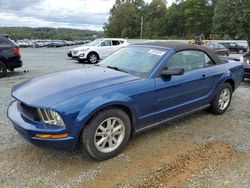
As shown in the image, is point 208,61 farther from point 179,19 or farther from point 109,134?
point 179,19

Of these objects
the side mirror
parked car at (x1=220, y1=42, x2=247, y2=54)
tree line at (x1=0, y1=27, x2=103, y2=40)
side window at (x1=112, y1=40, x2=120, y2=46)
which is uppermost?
the side mirror

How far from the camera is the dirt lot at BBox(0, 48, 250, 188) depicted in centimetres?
310

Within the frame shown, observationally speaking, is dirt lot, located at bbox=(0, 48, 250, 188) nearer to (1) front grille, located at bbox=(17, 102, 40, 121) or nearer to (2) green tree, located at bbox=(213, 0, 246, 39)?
(1) front grille, located at bbox=(17, 102, 40, 121)

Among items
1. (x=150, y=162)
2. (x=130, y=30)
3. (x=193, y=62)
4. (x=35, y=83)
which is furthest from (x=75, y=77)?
(x=130, y=30)

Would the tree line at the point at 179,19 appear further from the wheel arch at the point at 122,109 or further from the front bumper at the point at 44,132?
the front bumper at the point at 44,132

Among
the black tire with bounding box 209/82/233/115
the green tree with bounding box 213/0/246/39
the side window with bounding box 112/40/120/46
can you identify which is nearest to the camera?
the black tire with bounding box 209/82/233/115

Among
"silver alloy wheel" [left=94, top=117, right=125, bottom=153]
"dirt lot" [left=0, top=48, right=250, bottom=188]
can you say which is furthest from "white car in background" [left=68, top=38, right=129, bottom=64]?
"silver alloy wheel" [left=94, top=117, right=125, bottom=153]

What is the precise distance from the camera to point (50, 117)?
10.3 feet

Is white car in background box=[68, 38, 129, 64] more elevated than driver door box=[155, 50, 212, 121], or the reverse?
driver door box=[155, 50, 212, 121]

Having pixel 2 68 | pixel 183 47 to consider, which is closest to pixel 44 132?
pixel 183 47

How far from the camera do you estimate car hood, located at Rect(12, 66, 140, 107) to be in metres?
3.25

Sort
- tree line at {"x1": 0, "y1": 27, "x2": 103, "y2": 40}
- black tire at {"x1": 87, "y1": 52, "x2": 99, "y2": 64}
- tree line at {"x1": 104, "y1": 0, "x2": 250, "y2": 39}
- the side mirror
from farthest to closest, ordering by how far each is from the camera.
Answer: tree line at {"x1": 0, "y1": 27, "x2": 103, "y2": 40} < tree line at {"x1": 104, "y1": 0, "x2": 250, "y2": 39} < black tire at {"x1": 87, "y1": 52, "x2": 99, "y2": 64} < the side mirror

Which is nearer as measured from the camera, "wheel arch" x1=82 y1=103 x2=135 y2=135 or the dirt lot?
the dirt lot

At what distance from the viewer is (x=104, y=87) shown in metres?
3.48
